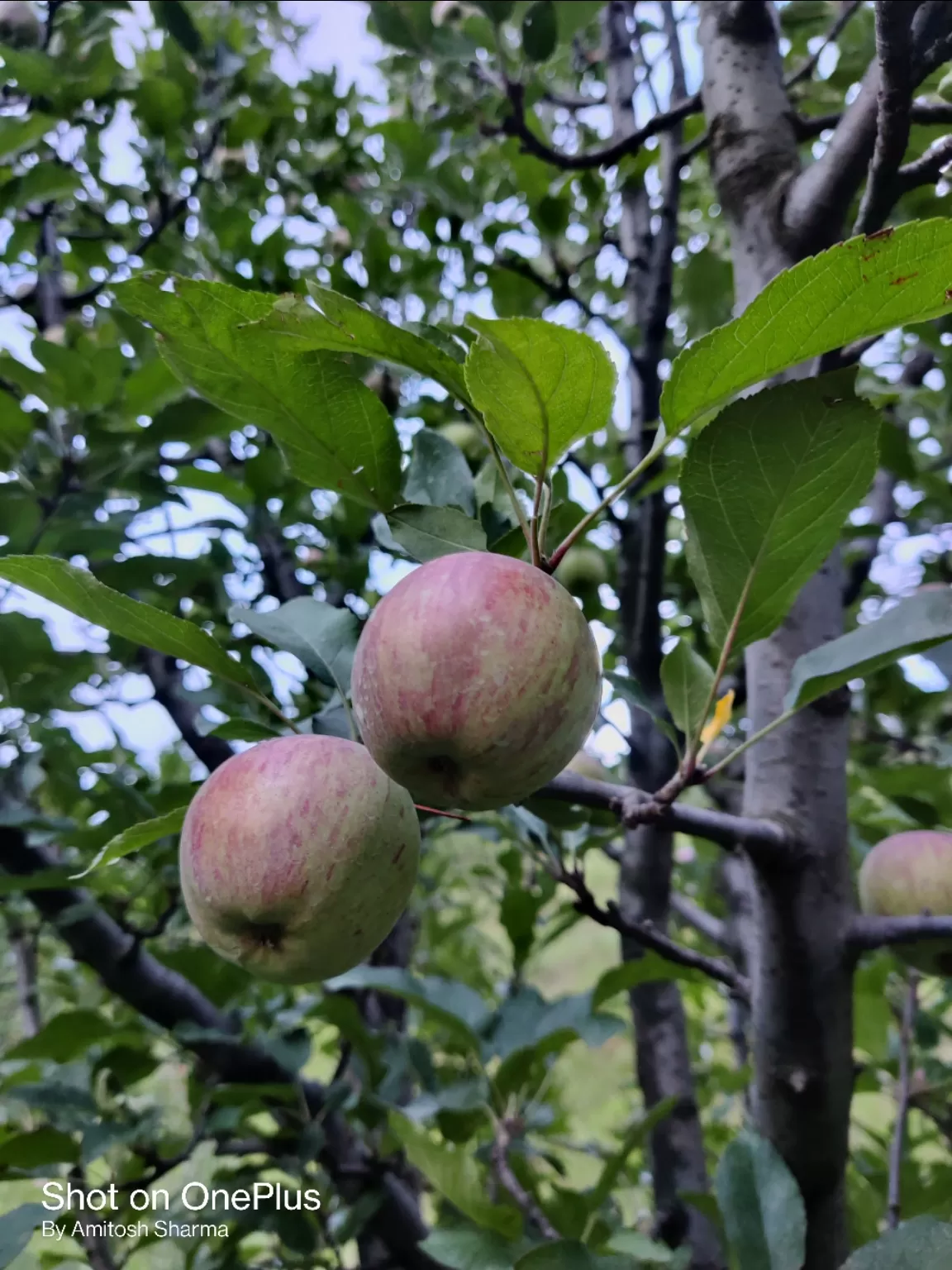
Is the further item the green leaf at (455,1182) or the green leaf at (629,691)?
the green leaf at (455,1182)

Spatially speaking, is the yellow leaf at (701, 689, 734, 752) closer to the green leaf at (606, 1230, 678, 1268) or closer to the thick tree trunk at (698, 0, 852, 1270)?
the thick tree trunk at (698, 0, 852, 1270)

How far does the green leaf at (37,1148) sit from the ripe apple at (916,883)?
1.12 meters

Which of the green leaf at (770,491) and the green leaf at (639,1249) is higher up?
the green leaf at (770,491)

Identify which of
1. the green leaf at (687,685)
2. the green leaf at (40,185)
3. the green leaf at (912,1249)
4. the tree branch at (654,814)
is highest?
the green leaf at (40,185)

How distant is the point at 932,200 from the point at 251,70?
5.41 feet

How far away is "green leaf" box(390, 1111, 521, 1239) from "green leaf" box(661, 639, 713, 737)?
0.55m

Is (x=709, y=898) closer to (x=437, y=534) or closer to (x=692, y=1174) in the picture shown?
(x=692, y=1174)

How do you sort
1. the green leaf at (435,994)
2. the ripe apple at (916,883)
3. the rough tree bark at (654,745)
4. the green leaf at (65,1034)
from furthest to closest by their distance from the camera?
the rough tree bark at (654,745), the green leaf at (65,1034), the green leaf at (435,994), the ripe apple at (916,883)

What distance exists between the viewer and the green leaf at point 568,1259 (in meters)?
0.78

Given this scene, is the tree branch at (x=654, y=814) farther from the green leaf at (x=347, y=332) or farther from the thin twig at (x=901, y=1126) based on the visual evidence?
the thin twig at (x=901, y=1126)

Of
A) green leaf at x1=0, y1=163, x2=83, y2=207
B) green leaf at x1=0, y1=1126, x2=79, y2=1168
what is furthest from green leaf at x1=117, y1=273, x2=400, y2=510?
green leaf at x1=0, y1=163, x2=83, y2=207

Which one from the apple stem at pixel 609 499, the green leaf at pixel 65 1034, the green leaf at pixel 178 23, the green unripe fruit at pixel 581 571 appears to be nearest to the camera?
the apple stem at pixel 609 499

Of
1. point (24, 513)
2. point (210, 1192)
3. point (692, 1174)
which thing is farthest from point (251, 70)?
point (692, 1174)

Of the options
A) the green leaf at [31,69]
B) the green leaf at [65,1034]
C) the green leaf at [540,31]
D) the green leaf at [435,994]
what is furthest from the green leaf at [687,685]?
the green leaf at [31,69]
